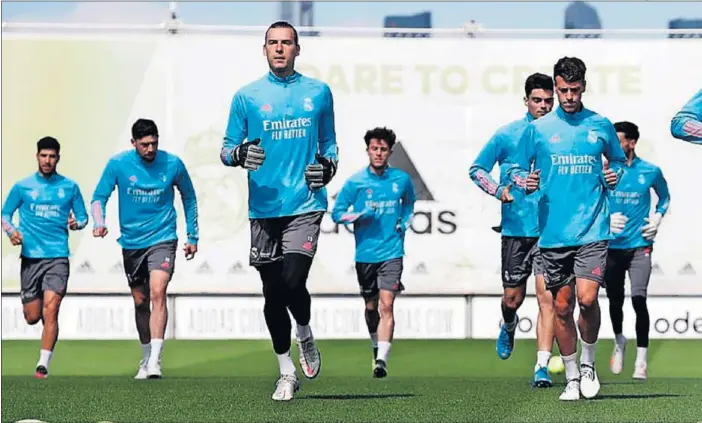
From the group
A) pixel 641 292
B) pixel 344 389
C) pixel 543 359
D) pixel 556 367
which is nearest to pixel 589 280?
pixel 543 359

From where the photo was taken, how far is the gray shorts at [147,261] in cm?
1520

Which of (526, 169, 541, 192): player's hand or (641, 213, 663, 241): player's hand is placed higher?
(526, 169, 541, 192): player's hand

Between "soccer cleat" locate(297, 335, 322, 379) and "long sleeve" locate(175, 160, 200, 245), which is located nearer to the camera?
"soccer cleat" locate(297, 335, 322, 379)

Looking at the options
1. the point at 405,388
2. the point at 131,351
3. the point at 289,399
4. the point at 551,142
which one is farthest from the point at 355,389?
the point at 131,351

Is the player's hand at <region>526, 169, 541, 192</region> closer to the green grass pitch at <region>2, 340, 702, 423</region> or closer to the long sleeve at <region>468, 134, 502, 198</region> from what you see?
the green grass pitch at <region>2, 340, 702, 423</region>

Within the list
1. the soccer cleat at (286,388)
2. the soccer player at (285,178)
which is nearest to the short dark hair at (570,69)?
the soccer player at (285,178)

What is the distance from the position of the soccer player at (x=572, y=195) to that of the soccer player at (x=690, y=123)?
0.97m

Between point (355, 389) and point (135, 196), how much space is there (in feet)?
11.4

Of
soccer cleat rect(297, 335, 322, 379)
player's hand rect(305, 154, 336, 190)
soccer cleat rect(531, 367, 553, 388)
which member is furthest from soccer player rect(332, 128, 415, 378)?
player's hand rect(305, 154, 336, 190)

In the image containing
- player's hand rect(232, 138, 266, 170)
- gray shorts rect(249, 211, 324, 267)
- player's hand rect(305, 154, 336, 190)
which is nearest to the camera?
player's hand rect(232, 138, 266, 170)

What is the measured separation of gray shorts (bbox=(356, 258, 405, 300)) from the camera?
16047 mm

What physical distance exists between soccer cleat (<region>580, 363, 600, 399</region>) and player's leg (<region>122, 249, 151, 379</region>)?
4976mm

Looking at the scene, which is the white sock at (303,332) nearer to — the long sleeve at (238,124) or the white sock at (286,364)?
the white sock at (286,364)

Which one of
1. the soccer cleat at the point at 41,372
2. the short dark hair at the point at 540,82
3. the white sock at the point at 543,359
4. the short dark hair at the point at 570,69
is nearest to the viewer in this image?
the short dark hair at the point at 570,69
